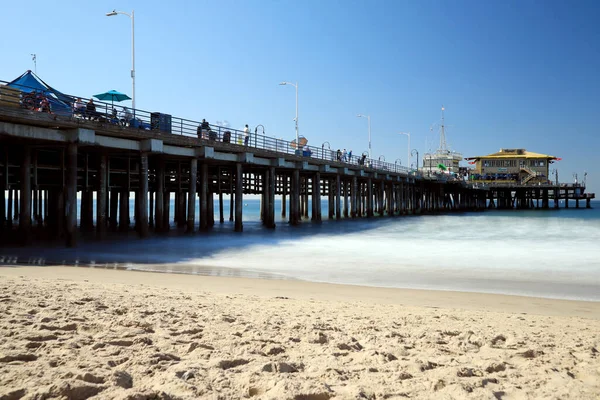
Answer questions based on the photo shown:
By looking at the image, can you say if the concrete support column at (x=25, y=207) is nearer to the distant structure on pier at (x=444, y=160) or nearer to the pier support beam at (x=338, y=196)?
the pier support beam at (x=338, y=196)

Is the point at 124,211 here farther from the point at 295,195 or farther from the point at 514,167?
the point at 514,167

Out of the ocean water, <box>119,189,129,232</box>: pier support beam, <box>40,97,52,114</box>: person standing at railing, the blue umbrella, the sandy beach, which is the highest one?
the blue umbrella

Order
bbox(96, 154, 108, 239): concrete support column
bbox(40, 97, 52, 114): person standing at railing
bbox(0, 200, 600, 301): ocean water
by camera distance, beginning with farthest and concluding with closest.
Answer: bbox(96, 154, 108, 239): concrete support column
bbox(40, 97, 52, 114): person standing at railing
bbox(0, 200, 600, 301): ocean water

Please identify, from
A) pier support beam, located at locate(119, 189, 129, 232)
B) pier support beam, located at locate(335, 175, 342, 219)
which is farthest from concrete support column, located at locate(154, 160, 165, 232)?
pier support beam, located at locate(335, 175, 342, 219)

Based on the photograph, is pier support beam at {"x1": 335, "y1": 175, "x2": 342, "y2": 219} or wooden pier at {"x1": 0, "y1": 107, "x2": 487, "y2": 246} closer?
wooden pier at {"x1": 0, "y1": 107, "x2": 487, "y2": 246}

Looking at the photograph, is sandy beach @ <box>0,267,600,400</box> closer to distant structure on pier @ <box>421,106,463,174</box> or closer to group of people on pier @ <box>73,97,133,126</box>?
group of people on pier @ <box>73,97,133,126</box>

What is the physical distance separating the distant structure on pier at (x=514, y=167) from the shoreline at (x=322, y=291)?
83201 millimetres

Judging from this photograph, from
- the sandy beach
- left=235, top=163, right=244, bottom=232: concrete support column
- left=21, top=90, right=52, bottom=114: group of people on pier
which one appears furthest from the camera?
left=235, top=163, right=244, bottom=232: concrete support column

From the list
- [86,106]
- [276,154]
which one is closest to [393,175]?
[276,154]

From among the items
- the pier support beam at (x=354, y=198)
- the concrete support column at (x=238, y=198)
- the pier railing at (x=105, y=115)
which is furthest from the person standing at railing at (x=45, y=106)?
the pier support beam at (x=354, y=198)

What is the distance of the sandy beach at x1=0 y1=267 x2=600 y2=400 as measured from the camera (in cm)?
364

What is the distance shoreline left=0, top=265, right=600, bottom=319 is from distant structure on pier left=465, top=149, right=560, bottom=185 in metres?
83.2

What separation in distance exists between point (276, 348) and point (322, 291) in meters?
4.75

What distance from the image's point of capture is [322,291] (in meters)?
9.32
